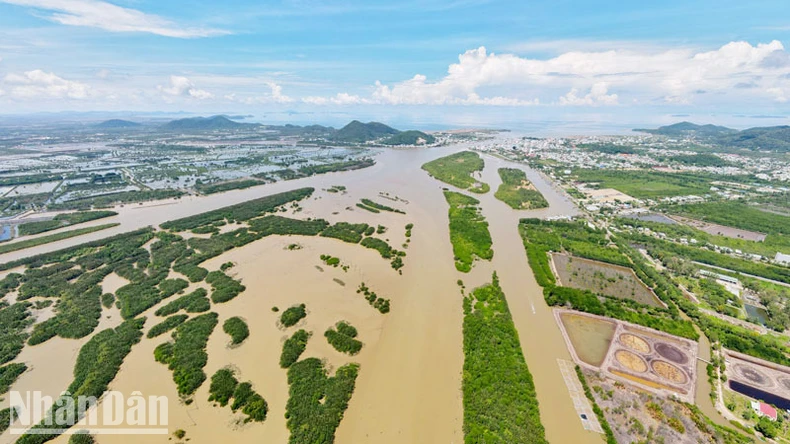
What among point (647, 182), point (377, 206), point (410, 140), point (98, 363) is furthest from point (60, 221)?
point (410, 140)

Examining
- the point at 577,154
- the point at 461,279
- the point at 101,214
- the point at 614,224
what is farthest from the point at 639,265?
the point at 577,154

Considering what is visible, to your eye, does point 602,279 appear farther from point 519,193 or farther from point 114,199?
point 114,199

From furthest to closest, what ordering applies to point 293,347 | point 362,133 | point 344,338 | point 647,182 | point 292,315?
point 362,133, point 647,182, point 292,315, point 344,338, point 293,347

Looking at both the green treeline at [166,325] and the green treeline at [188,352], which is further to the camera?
the green treeline at [166,325]

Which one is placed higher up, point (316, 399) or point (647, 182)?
point (647, 182)

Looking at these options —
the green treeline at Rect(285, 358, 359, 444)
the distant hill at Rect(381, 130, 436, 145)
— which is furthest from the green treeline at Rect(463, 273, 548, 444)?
the distant hill at Rect(381, 130, 436, 145)

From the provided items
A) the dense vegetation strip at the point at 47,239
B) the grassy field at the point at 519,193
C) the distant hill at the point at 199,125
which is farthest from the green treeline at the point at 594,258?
the distant hill at the point at 199,125

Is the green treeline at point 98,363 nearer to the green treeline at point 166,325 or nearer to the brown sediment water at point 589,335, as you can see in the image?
the green treeline at point 166,325
